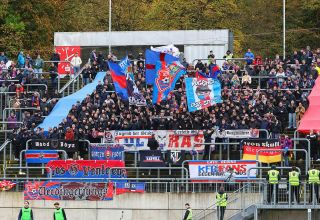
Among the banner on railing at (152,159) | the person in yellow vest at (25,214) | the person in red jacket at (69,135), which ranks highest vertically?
the person in red jacket at (69,135)

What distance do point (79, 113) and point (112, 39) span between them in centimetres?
1296

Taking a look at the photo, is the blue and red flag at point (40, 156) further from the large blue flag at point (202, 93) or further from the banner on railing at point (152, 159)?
the large blue flag at point (202, 93)

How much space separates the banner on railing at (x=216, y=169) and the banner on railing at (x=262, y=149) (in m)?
1.10

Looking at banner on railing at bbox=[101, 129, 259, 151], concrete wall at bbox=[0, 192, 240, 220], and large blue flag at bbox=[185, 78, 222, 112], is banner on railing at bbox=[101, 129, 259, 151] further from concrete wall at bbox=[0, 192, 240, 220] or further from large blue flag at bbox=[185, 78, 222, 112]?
concrete wall at bbox=[0, 192, 240, 220]

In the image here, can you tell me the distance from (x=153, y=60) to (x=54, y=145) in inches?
236

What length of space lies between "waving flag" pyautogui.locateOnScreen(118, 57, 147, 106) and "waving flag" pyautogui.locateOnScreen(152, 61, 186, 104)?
1.76 ft

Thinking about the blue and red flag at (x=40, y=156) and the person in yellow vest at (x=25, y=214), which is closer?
the person in yellow vest at (x=25, y=214)

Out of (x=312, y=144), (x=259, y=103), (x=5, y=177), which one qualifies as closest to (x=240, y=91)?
(x=259, y=103)

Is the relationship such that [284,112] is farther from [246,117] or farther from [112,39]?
[112,39]

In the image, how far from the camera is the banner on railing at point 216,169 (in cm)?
5119

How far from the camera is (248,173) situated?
50.7 m

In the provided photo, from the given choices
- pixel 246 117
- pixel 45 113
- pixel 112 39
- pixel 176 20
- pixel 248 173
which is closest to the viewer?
pixel 248 173

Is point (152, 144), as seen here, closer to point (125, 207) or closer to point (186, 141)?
point (186, 141)

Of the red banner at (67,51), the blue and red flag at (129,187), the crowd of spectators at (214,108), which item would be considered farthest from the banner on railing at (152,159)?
the red banner at (67,51)
